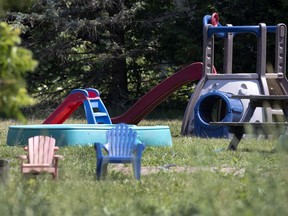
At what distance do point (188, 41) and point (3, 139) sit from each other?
31.1ft

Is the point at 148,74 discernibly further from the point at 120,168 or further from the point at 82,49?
the point at 120,168

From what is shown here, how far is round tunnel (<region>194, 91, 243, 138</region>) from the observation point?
1532 centimetres

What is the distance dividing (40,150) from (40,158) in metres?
0.15

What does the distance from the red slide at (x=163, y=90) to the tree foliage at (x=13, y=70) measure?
37.7 feet

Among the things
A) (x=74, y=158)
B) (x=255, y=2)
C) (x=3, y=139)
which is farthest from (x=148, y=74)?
(x=74, y=158)

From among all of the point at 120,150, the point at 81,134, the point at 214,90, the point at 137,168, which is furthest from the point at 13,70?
the point at 214,90

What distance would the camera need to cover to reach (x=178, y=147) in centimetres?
1244

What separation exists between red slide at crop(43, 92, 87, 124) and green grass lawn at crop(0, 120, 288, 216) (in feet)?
19.4

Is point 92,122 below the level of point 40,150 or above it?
below

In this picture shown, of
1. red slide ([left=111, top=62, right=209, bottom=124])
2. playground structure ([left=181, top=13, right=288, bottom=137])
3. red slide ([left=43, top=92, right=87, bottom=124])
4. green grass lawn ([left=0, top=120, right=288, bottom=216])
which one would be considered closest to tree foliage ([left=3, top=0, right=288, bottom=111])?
red slide ([left=111, top=62, right=209, bottom=124])

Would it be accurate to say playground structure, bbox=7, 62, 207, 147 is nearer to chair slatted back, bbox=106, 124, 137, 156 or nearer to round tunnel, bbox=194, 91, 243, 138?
round tunnel, bbox=194, 91, 243, 138

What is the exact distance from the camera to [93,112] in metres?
15.9

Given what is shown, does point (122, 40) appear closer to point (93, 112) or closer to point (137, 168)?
point (93, 112)

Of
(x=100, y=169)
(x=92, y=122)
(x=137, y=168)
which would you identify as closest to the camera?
(x=137, y=168)
